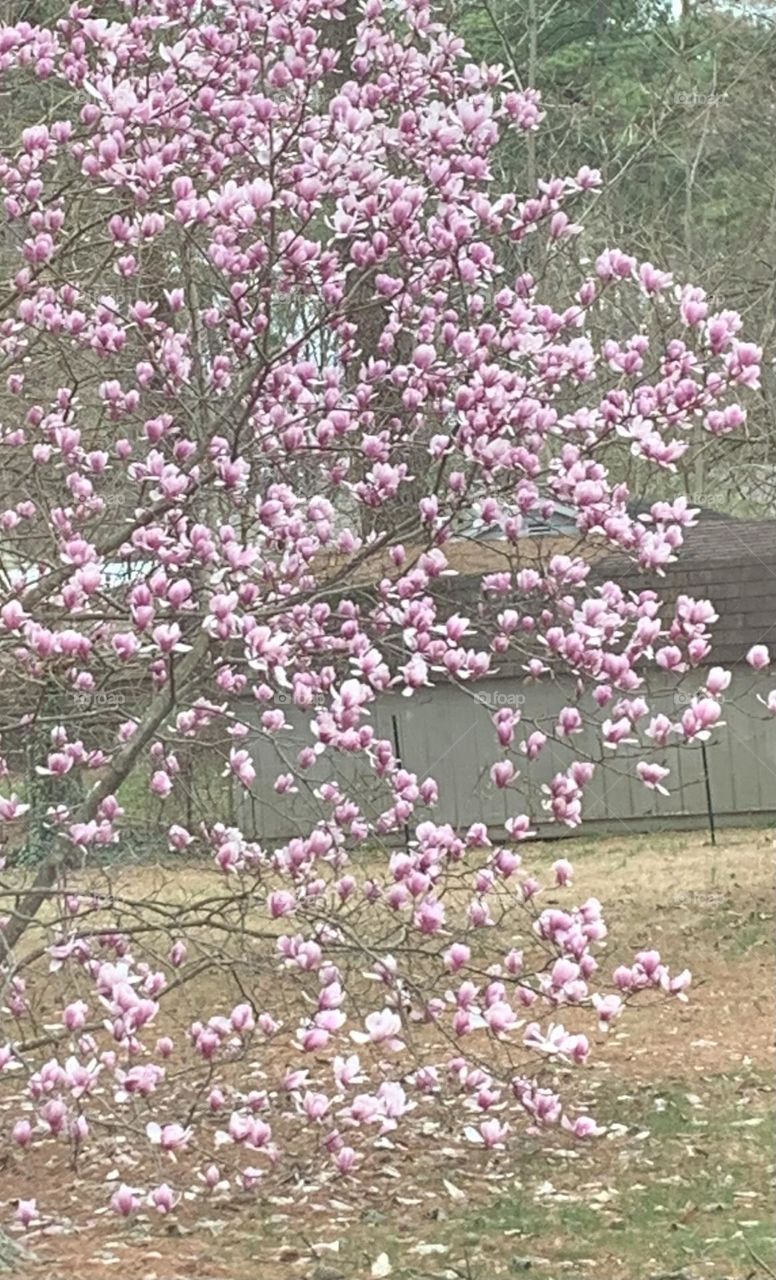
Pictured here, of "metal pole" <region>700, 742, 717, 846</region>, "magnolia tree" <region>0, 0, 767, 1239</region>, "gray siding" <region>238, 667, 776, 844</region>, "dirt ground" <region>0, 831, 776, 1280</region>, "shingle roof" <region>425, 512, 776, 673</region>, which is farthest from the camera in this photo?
"shingle roof" <region>425, 512, 776, 673</region>

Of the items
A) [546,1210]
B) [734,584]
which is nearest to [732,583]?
[734,584]

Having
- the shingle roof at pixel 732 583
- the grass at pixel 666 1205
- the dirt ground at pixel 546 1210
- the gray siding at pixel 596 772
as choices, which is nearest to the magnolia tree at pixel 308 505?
the dirt ground at pixel 546 1210

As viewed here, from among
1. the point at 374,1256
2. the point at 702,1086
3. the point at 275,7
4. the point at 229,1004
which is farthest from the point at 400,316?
the point at 229,1004

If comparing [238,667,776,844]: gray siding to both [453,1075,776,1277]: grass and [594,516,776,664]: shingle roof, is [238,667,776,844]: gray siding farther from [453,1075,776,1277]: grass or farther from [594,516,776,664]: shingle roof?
[453,1075,776,1277]: grass

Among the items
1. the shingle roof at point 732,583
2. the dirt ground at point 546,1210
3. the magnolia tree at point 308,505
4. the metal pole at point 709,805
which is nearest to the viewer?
the magnolia tree at point 308,505

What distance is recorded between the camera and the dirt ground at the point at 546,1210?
13.1 ft

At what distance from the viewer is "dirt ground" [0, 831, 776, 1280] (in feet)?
13.1

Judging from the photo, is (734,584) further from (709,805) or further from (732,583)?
(709,805)

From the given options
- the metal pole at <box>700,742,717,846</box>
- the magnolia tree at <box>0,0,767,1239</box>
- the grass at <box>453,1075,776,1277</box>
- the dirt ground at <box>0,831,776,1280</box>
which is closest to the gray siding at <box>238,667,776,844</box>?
the metal pole at <box>700,742,717,846</box>

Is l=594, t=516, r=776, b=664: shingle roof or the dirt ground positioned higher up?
l=594, t=516, r=776, b=664: shingle roof

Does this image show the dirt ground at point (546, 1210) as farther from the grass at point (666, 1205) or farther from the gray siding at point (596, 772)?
the gray siding at point (596, 772)

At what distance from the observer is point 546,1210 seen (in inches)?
176

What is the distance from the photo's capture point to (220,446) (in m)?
4.16

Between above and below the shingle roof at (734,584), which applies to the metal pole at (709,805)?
below
